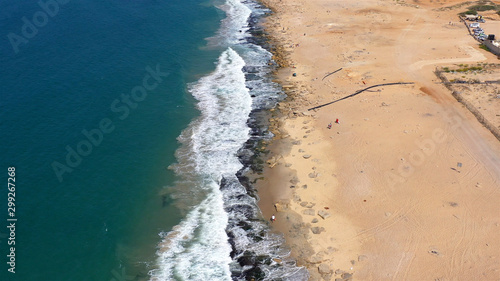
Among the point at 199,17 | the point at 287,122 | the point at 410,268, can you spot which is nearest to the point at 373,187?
the point at 410,268

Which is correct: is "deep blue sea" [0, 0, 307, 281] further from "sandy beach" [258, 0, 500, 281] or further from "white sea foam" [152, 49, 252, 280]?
"sandy beach" [258, 0, 500, 281]

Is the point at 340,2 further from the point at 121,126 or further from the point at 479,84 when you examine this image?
the point at 121,126

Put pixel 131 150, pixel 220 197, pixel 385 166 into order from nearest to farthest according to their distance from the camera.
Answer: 1. pixel 220 197
2. pixel 385 166
3. pixel 131 150

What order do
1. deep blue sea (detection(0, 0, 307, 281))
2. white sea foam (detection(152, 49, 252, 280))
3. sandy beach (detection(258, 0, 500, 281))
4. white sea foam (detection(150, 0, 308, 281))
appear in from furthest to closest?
deep blue sea (detection(0, 0, 307, 281)), white sea foam (detection(152, 49, 252, 280)), white sea foam (detection(150, 0, 308, 281)), sandy beach (detection(258, 0, 500, 281))

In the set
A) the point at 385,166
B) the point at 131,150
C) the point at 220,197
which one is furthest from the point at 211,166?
the point at 385,166

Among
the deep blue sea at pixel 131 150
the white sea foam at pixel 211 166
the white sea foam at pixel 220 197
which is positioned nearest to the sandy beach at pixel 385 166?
the white sea foam at pixel 220 197

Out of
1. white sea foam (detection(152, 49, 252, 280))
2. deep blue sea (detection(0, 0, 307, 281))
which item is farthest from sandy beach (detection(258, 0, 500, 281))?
white sea foam (detection(152, 49, 252, 280))

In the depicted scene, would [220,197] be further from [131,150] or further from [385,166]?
→ [385,166]
